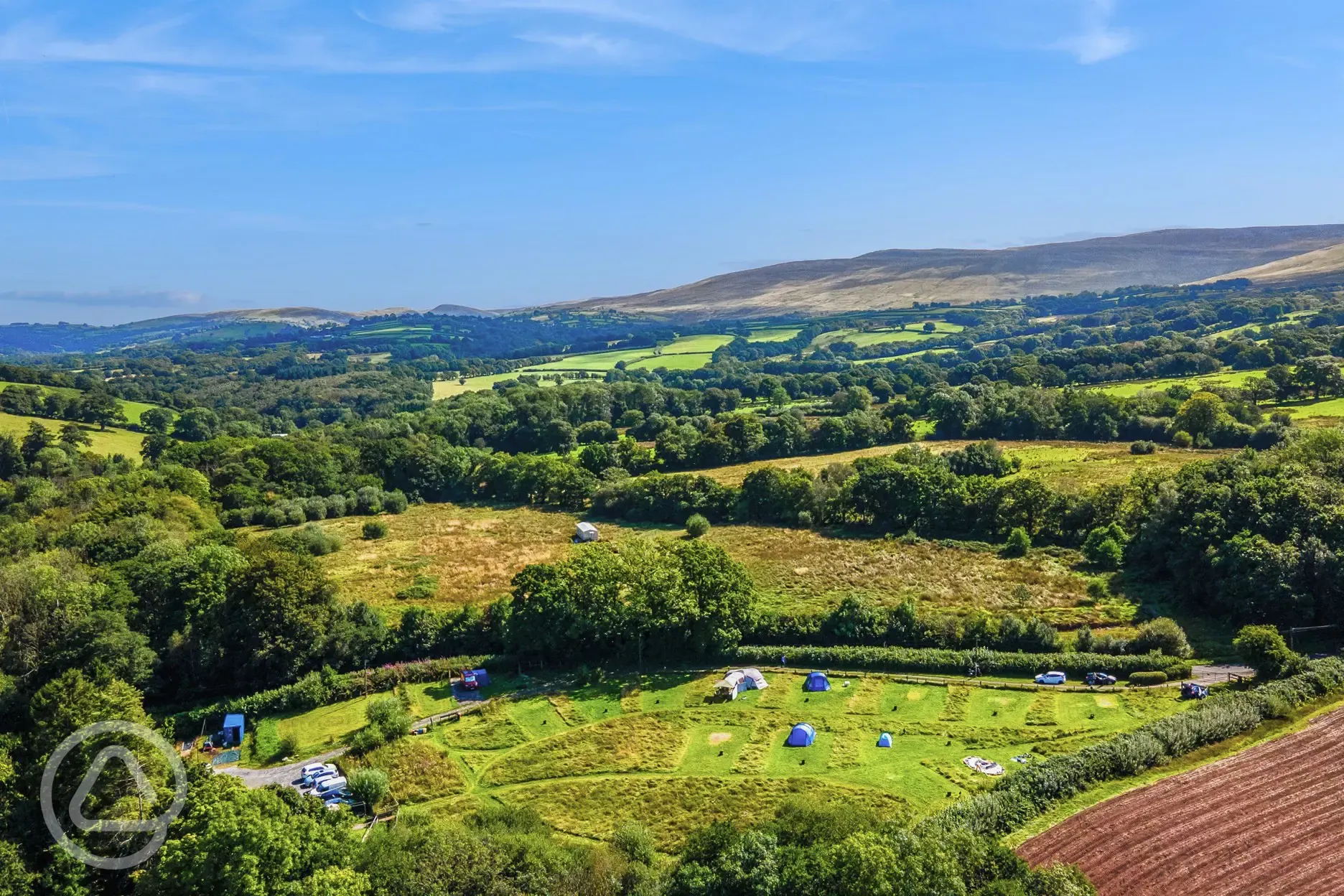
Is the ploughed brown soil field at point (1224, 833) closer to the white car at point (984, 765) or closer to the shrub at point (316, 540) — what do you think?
the white car at point (984, 765)

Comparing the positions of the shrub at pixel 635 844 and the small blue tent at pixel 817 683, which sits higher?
the shrub at pixel 635 844

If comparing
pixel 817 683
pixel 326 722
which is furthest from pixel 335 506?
pixel 817 683

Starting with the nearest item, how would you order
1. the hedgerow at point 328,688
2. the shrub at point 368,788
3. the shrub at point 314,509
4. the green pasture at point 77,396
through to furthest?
the shrub at point 368,788, the hedgerow at point 328,688, the shrub at point 314,509, the green pasture at point 77,396

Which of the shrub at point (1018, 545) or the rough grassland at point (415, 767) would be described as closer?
the rough grassland at point (415, 767)

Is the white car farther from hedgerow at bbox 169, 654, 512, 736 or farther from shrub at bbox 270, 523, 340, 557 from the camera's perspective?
shrub at bbox 270, 523, 340, 557

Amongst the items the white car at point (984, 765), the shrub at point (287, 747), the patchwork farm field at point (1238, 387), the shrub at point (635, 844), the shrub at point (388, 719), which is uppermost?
the patchwork farm field at point (1238, 387)

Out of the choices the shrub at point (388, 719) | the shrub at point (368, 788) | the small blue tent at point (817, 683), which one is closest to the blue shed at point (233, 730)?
the shrub at point (388, 719)
